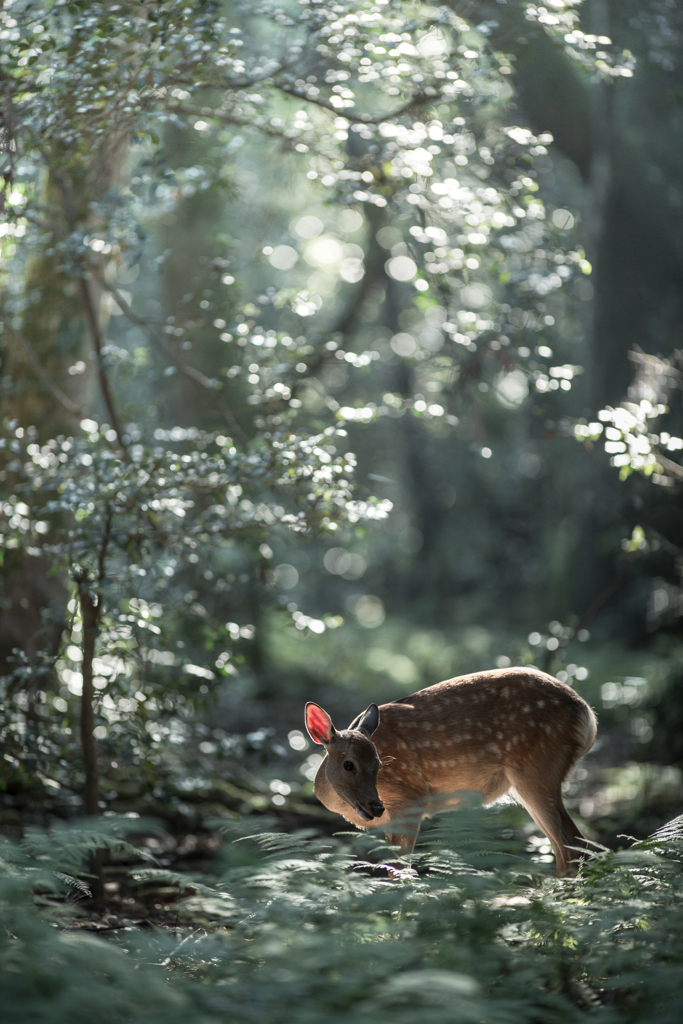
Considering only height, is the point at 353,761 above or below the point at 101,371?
below

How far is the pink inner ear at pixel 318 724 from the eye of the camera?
451cm

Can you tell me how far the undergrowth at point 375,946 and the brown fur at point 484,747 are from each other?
1.82ft

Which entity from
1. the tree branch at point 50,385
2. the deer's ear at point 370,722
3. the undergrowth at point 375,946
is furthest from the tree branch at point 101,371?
the undergrowth at point 375,946

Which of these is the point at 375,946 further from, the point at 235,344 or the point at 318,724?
the point at 235,344

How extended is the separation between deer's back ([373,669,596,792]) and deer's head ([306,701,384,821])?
249 mm

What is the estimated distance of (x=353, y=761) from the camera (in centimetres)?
440

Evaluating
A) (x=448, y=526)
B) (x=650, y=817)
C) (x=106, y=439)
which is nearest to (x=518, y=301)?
(x=106, y=439)

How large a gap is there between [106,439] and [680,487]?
4.36 meters

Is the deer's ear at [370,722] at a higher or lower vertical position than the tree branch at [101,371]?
lower

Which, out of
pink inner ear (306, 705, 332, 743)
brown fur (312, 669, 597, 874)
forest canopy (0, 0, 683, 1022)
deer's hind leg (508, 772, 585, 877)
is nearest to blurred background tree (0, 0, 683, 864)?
forest canopy (0, 0, 683, 1022)

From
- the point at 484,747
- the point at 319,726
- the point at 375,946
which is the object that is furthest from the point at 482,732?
the point at 375,946

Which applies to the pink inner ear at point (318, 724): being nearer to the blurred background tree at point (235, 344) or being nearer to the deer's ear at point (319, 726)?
the deer's ear at point (319, 726)

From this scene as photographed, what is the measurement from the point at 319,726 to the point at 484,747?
0.88 m

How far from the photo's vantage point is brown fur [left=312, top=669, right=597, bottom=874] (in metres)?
4.58
